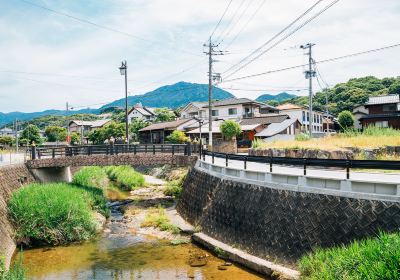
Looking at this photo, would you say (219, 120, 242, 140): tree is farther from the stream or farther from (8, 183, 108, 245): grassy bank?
(8, 183, 108, 245): grassy bank

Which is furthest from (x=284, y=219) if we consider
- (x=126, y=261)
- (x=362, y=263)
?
(x=126, y=261)

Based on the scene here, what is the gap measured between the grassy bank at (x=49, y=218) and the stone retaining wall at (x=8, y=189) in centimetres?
50

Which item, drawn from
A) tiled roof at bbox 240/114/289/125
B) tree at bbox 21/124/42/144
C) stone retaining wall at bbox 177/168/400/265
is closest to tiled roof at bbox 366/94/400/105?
tiled roof at bbox 240/114/289/125

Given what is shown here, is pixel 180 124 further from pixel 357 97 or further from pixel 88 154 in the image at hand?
pixel 357 97

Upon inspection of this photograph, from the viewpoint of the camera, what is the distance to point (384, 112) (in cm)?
4525

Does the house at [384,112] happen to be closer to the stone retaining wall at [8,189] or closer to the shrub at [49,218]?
the shrub at [49,218]

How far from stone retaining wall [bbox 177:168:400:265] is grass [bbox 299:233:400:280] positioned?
888mm

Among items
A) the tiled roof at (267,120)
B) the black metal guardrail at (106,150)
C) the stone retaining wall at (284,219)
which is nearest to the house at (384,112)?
the tiled roof at (267,120)

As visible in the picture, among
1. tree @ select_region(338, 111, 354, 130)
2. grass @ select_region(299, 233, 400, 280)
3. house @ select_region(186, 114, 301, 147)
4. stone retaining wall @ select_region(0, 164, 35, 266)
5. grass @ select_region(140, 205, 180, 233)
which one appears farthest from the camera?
tree @ select_region(338, 111, 354, 130)

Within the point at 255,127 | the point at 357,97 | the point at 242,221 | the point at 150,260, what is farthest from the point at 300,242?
the point at 357,97

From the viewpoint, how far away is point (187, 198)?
25250 mm

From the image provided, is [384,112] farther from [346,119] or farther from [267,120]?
[267,120]

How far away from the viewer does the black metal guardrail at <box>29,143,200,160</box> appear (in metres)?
29.3

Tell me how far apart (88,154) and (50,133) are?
7069cm
